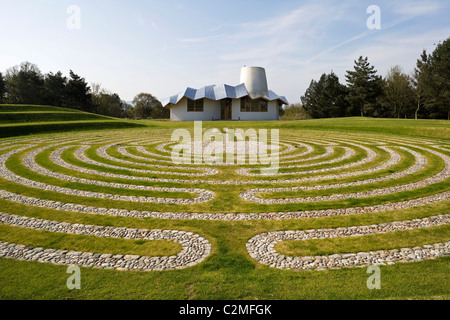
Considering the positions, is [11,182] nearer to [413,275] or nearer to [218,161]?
[218,161]

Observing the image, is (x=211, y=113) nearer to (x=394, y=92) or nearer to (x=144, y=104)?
(x=144, y=104)

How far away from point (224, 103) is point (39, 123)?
37022 mm

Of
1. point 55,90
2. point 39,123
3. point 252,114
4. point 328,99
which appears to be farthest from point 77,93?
point 328,99

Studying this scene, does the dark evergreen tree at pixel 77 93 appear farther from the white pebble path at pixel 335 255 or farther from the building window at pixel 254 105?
the white pebble path at pixel 335 255

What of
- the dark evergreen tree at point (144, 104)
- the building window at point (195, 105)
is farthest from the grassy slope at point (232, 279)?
the dark evergreen tree at point (144, 104)

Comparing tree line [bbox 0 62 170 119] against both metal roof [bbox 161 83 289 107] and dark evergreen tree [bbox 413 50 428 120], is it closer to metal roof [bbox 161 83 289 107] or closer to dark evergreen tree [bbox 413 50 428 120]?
metal roof [bbox 161 83 289 107]

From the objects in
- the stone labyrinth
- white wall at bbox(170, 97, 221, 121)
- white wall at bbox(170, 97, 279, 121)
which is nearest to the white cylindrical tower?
white wall at bbox(170, 97, 279, 121)

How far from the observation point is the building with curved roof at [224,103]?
192ft

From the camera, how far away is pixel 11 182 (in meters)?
11.5

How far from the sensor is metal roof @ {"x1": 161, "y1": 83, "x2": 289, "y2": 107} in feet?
190

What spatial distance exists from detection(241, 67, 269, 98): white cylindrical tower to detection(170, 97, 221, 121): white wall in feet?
28.6

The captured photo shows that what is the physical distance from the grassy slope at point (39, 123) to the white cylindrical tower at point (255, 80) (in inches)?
1236
